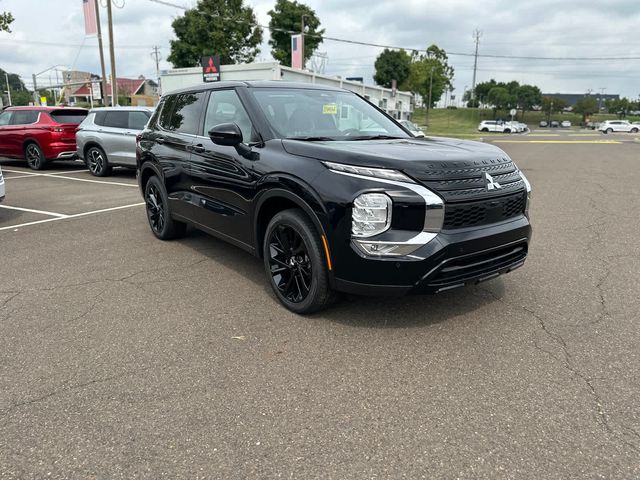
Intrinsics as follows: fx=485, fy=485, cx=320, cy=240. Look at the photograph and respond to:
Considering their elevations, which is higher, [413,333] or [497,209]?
[497,209]

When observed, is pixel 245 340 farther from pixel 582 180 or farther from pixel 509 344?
pixel 582 180

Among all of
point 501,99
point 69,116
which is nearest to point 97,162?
point 69,116

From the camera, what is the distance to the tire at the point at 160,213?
569 cm

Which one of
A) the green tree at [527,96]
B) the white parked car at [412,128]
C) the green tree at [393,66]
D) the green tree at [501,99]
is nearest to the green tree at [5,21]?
the white parked car at [412,128]

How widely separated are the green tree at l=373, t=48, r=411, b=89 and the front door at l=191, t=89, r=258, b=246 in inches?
2898

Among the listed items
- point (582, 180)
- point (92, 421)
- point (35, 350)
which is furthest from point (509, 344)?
point (582, 180)

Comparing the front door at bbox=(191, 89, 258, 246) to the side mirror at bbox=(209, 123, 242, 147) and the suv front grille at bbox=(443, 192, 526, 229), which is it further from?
the suv front grille at bbox=(443, 192, 526, 229)

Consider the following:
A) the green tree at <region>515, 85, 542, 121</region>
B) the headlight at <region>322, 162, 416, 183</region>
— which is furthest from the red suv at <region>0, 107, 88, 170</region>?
the green tree at <region>515, 85, 542, 121</region>

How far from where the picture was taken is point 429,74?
71.1 metres

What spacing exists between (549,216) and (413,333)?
5.02 m

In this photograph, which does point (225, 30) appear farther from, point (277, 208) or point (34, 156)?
point (277, 208)

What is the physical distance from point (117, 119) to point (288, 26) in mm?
38340

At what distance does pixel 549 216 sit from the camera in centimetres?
746

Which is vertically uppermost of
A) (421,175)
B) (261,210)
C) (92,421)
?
(421,175)
